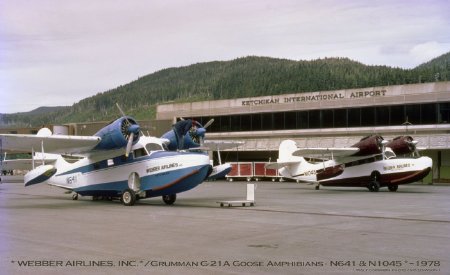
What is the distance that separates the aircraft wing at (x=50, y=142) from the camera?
930 inches

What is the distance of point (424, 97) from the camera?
5366 centimetres

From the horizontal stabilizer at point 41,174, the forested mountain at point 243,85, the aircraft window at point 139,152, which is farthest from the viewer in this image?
the forested mountain at point 243,85

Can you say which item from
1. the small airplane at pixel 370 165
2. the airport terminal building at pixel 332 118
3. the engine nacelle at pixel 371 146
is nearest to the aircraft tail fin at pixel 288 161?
the small airplane at pixel 370 165

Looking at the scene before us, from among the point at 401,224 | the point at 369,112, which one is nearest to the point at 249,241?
the point at 401,224

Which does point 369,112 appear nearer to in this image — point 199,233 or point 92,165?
point 92,165

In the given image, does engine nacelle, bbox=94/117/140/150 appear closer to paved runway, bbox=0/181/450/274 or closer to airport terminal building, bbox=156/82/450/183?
paved runway, bbox=0/181/450/274

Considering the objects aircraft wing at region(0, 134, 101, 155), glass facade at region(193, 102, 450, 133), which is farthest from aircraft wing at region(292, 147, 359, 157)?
glass facade at region(193, 102, 450, 133)

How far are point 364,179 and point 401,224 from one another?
21.1m

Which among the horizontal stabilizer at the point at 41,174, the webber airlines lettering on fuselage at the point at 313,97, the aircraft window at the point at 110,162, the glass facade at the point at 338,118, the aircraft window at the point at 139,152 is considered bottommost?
the horizontal stabilizer at the point at 41,174

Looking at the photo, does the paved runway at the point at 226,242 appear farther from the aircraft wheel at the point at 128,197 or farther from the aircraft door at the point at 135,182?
the aircraft door at the point at 135,182

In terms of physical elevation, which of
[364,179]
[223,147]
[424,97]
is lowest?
[364,179]

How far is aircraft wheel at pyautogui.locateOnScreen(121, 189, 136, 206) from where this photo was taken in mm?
24578

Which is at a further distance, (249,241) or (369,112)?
(369,112)

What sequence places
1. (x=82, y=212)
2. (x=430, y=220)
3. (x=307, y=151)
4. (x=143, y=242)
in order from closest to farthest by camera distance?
(x=143, y=242), (x=430, y=220), (x=82, y=212), (x=307, y=151)
